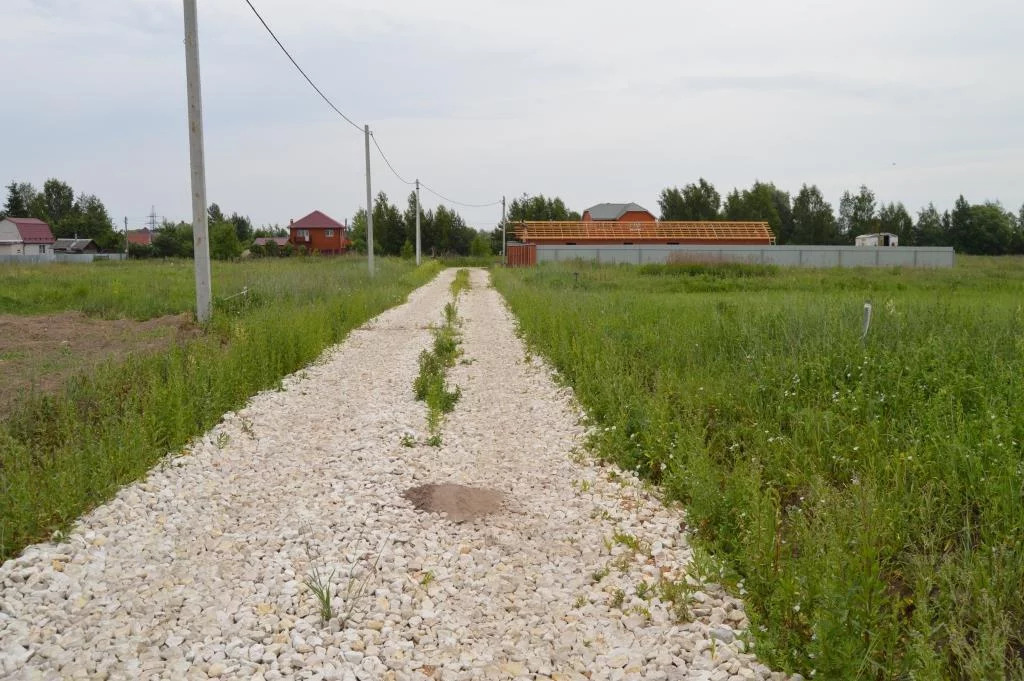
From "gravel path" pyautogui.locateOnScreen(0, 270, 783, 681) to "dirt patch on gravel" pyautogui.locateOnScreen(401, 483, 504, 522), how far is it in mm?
123

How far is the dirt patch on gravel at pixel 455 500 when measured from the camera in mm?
6439

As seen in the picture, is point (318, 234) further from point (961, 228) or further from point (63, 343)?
point (63, 343)

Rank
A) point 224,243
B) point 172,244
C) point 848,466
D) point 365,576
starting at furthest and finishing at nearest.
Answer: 1. point 172,244
2. point 224,243
3. point 848,466
4. point 365,576

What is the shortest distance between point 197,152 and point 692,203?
266 feet

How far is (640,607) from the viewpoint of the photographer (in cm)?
471

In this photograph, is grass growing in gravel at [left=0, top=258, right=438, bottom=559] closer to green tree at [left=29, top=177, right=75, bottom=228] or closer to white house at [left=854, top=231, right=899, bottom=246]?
white house at [left=854, top=231, right=899, bottom=246]

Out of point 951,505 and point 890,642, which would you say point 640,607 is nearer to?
point 890,642

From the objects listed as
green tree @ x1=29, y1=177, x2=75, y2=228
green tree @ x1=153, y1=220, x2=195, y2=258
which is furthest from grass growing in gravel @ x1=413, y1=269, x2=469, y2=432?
green tree @ x1=29, y1=177, x2=75, y2=228

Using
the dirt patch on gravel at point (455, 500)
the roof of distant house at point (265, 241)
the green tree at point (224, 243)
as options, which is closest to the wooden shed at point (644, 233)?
the green tree at point (224, 243)

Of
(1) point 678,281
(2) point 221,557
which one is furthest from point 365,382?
(1) point 678,281

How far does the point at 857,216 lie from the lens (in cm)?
9256

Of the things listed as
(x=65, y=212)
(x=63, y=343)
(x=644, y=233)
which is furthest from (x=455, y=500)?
(x=65, y=212)

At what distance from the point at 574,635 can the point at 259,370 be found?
8.07 meters

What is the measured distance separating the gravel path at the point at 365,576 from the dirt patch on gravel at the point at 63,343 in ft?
10.2
